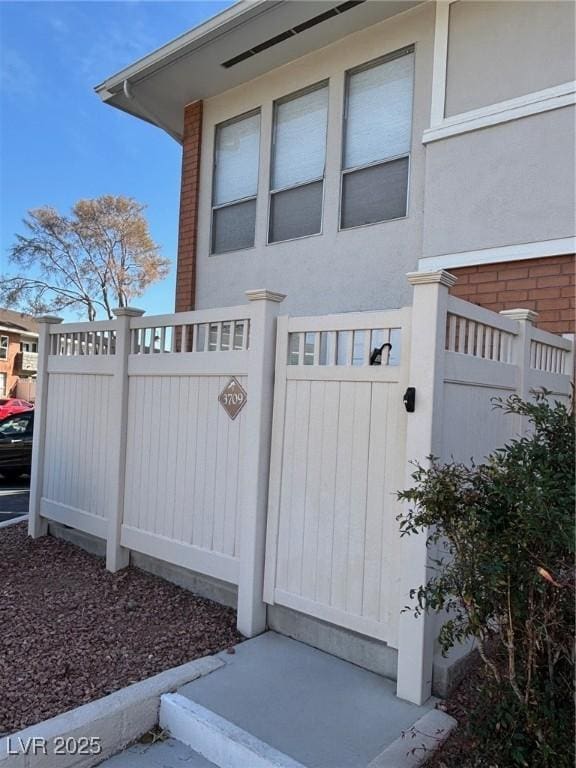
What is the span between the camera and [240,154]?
23.9 feet

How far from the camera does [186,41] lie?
625 cm

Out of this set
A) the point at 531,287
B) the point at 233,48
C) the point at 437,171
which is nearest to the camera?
the point at 531,287

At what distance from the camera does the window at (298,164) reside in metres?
6.45

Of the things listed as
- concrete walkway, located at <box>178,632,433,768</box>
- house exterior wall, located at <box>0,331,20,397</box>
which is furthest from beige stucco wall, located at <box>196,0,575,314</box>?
house exterior wall, located at <box>0,331,20,397</box>

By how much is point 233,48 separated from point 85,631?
243 inches

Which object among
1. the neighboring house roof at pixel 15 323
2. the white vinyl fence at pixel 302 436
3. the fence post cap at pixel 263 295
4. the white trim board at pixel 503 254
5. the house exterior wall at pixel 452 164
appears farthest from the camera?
the neighboring house roof at pixel 15 323

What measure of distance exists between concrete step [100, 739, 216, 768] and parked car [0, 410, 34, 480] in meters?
9.49

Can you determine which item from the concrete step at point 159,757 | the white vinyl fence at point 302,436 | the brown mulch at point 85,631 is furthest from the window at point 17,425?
the concrete step at point 159,757

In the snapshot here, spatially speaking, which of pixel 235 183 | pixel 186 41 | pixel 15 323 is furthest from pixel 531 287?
pixel 15 323

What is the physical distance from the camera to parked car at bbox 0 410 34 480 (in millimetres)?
11344

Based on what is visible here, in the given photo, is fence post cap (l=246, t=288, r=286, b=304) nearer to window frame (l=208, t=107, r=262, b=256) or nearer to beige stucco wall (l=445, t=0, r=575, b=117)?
beige stucco wall (l=445, t=0, r=575, b=117)

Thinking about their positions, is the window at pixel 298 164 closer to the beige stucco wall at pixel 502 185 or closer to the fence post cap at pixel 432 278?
the beige stucco wall at pixel 502 185

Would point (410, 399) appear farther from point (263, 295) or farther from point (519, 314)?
point (519, 314)

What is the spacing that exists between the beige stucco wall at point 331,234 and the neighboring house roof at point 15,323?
28.8 m
